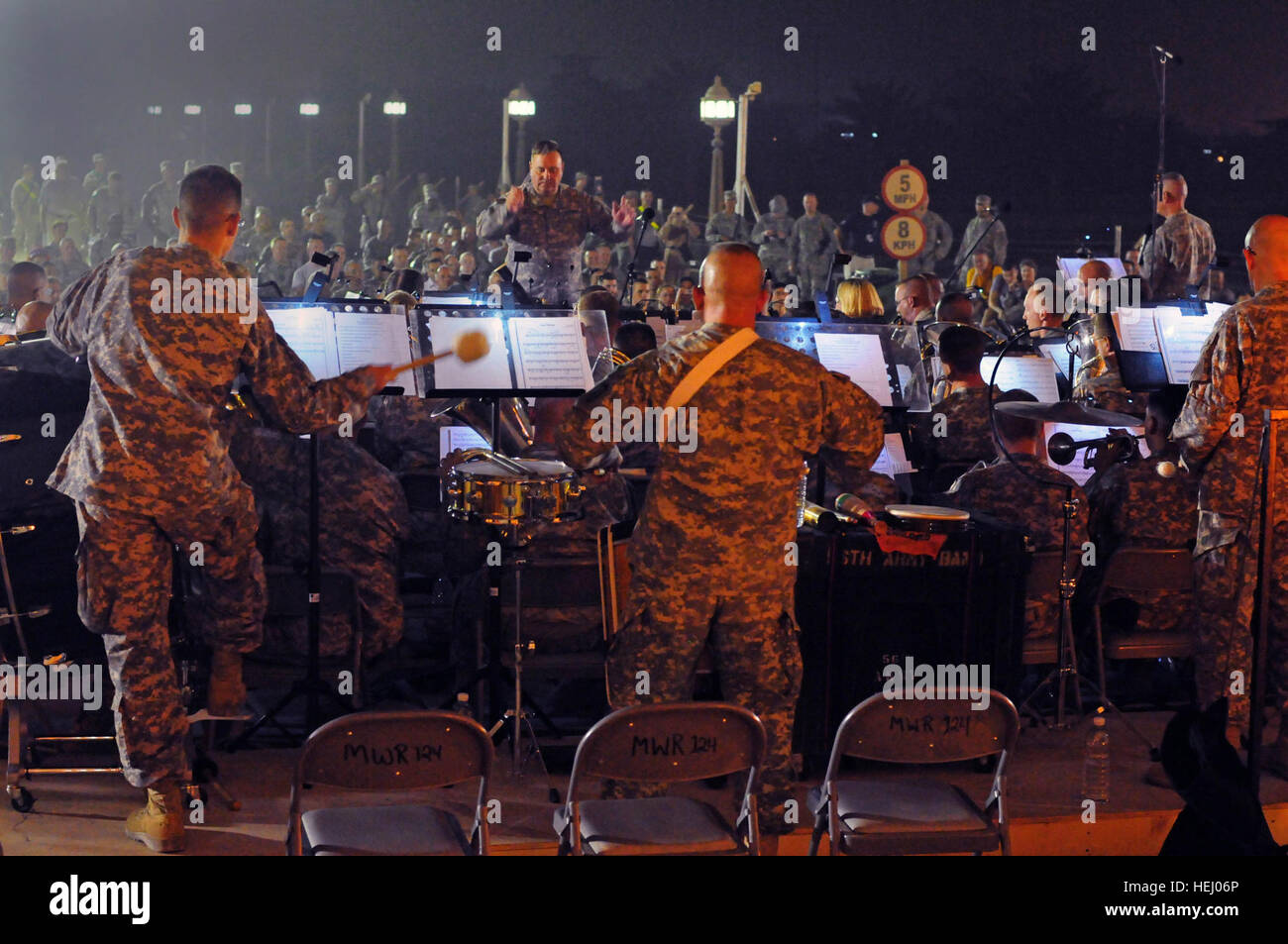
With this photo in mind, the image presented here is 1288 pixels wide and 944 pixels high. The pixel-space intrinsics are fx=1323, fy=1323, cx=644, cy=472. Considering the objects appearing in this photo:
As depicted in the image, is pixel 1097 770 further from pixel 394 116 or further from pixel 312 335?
pixel 394 116

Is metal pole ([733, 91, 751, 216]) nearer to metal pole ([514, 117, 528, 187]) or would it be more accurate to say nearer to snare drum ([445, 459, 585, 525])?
metal pole ([514, 117, 528, 187])

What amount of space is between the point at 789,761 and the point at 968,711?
1170 mm

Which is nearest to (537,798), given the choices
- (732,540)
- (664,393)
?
(732,540)

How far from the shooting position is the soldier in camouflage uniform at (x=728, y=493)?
4277 millimetres

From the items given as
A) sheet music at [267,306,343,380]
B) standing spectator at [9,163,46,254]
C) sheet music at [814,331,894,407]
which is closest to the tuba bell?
sheet music at [267,306,343,380]

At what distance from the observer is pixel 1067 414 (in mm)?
5008

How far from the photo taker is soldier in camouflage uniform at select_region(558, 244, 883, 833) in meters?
4.28

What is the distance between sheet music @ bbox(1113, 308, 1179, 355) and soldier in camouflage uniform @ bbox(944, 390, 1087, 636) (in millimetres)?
580

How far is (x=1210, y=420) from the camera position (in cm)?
530

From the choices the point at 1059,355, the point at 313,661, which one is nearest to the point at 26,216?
the point at 1059,355

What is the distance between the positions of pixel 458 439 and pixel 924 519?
8.17 feet

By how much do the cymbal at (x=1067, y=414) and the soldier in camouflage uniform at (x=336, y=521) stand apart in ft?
8.25

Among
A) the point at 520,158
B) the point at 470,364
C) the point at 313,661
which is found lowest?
the point at 313,661
